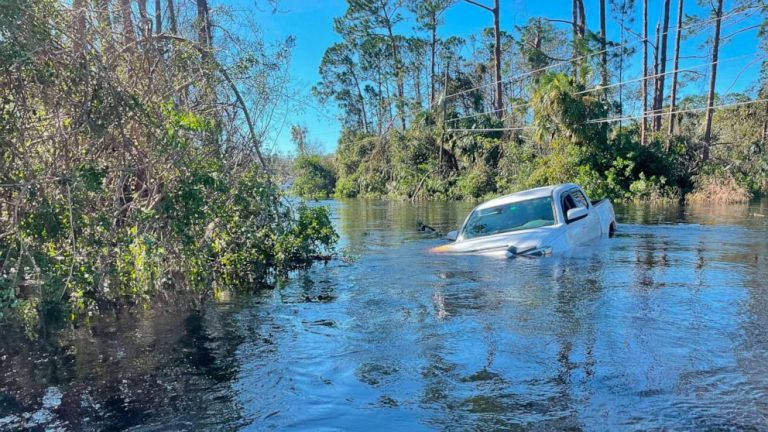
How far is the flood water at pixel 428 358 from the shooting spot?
12.7 feet

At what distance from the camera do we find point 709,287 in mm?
7430

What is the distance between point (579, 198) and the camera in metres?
11.6

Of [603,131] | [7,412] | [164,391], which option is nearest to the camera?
[7,412]

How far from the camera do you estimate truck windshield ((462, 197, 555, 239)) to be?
10.3 meters

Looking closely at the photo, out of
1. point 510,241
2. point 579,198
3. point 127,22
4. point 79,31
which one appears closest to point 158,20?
point 127,22

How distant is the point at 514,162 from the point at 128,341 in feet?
113

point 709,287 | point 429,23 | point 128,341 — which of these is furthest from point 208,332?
point 429,23

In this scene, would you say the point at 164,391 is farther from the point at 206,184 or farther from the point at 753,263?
the point at 753,263

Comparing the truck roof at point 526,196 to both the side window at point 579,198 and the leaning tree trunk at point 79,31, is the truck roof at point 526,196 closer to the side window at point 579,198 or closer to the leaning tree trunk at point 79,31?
the side window at point 579,198

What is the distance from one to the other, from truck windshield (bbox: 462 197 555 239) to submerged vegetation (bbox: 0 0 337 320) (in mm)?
3997

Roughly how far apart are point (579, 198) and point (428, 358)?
760 cm

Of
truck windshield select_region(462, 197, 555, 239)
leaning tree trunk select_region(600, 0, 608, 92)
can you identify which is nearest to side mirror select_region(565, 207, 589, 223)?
truck windshield select_region(462, 197, 555, 239)

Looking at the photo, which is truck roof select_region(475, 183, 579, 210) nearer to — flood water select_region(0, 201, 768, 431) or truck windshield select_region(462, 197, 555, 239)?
truck windshield select_region(462, 197, 555, 239)

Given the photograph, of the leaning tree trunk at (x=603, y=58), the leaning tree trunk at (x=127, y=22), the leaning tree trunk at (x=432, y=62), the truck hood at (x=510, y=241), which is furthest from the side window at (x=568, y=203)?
the leaning tree trunk at (x=432, y=62)
